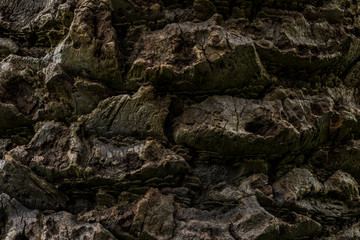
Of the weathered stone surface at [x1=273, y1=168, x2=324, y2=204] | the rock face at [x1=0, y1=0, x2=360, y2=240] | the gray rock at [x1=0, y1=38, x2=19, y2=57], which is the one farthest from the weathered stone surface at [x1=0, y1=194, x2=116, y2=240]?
the gray rock at [x1=0, y1=38, x2=19, y2=57]

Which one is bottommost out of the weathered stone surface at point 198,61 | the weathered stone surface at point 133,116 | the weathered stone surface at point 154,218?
the weathered stone surface at point 154,218

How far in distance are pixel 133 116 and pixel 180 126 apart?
0.73 metres

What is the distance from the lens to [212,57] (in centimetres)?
438

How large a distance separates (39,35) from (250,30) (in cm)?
380

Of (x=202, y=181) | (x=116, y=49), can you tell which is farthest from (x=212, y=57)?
(x=202, y=181)

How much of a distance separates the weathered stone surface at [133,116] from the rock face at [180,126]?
17mm

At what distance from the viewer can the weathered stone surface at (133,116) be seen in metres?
4.44

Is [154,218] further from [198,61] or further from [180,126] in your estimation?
[198,61]

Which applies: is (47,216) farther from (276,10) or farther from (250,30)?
(276,10)

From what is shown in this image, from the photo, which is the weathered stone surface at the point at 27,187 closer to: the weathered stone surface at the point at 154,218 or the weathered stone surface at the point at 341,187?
the weathered stone surface at the point at 154,218

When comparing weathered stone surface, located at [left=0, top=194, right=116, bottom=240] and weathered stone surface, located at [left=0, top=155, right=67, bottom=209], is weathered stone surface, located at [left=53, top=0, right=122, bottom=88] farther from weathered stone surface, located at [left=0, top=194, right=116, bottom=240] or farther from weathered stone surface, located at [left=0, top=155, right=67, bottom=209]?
weathered stone surface, located at [left=0, top=194, right=116, bottom=240]

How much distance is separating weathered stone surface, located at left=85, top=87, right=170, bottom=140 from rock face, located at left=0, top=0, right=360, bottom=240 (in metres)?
0.02

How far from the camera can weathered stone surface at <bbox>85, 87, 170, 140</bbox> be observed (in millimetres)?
4440

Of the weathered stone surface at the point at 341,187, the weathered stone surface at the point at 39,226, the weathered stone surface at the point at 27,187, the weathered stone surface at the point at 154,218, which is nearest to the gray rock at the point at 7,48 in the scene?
the weathered stone surface at the point at 27,187
